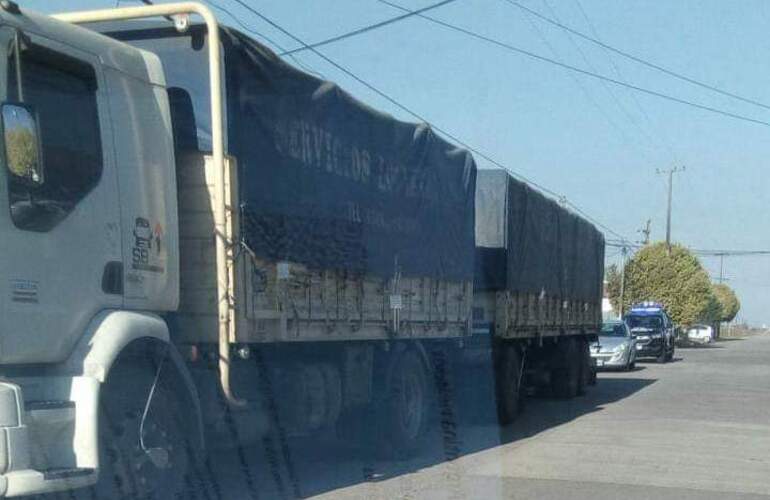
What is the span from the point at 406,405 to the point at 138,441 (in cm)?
504

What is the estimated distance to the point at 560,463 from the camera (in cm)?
1170

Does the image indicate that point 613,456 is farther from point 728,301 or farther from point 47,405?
point 728,301

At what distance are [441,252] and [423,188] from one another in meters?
0.82

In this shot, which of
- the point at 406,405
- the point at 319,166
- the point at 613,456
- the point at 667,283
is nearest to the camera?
the point at 319,166

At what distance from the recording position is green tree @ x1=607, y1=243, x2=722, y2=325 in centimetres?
6775

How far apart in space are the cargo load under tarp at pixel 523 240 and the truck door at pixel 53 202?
29.3ft

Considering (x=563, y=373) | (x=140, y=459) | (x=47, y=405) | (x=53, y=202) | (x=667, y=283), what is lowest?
(x=563, y=373)

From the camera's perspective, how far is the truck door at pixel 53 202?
6.20 m

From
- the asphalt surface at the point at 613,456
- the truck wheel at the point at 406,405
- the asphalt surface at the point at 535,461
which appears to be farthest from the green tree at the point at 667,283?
the truck wheel at the point at 406,405

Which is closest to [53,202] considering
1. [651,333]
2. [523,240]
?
[523,240]

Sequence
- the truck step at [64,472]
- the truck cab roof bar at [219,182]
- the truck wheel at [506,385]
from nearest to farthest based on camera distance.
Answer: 1. the truck step at [64,472]
2. the truck cab roof bar at [219,182]
3. the truck wheel at [506,385]

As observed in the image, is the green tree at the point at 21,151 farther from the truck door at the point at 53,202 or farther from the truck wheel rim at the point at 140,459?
the truck wheel rim at the point at 140,459

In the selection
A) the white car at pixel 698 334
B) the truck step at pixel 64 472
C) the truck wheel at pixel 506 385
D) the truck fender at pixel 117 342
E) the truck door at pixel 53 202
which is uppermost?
the truck door at pixel 53 202

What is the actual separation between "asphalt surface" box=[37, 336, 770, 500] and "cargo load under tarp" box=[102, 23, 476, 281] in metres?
1.94
